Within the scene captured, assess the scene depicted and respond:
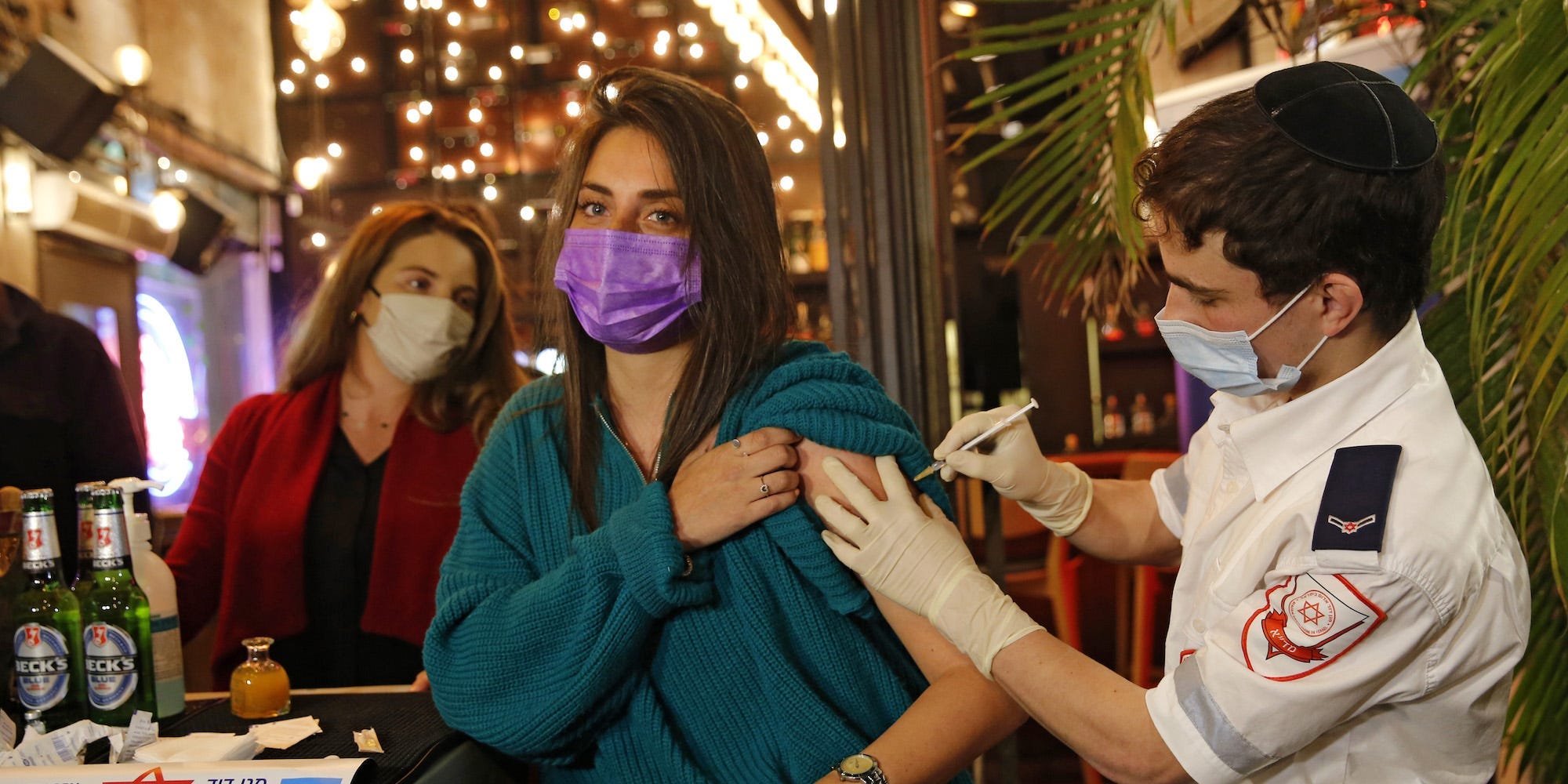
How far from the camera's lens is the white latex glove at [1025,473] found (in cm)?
148

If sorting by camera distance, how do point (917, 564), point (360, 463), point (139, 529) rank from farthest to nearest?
point (360, 463) → point (139, 529) → point (917, 564)

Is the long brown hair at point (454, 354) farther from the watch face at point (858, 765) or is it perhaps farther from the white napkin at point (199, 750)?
the watch face at point (858, 765)

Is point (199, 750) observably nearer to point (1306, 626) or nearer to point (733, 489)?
point (733, 489)

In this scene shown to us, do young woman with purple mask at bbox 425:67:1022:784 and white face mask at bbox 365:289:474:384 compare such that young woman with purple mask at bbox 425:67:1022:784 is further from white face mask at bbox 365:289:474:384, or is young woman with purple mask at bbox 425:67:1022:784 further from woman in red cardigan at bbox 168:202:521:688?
white face mask at bbox 365:289:474:384

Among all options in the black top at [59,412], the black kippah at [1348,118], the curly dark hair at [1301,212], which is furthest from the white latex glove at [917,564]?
the black top at [59,412]

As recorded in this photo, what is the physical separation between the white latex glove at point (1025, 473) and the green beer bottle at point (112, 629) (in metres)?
1.03

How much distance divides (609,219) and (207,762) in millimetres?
746

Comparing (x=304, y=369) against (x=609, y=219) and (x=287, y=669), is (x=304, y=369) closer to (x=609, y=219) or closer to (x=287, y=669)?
(x=287, y=669)

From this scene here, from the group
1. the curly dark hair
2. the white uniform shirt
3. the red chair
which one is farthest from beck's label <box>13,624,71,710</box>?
the red chair

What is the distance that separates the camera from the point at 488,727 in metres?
1.26

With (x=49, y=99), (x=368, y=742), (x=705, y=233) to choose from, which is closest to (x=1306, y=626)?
(x=705, y=233)

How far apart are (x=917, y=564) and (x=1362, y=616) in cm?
45

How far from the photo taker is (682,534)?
49.8 inches

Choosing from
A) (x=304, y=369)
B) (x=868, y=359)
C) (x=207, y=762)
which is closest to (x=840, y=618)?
(x=207, y=762)
